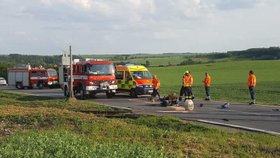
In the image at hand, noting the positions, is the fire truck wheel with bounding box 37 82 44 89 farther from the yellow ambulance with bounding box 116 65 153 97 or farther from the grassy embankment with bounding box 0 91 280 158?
the grassy embankment with bounding box 0 91 280 158

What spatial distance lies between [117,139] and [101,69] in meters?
19.4

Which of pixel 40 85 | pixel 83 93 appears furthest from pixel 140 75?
pixel 40 85

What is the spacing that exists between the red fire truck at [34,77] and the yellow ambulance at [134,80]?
22078 millimetres

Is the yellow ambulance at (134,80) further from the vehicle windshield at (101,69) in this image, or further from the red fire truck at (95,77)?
the vehicle windshield at (101,69)

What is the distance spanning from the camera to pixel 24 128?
15.1m

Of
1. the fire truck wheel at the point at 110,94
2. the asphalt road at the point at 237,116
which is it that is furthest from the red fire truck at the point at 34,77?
the asphalt road at the point at 237,116

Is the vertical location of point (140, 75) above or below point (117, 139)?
above

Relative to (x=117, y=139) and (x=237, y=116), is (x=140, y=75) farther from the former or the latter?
(x=117, y=139)

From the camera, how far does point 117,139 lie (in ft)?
39.7

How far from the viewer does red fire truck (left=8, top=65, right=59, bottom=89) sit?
53844 mm

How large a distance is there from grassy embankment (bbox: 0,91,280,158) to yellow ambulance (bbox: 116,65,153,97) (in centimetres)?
1272

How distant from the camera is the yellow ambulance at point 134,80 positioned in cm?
3125

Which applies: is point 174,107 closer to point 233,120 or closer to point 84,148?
point 233,120

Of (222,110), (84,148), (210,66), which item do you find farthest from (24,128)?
(210,66)
